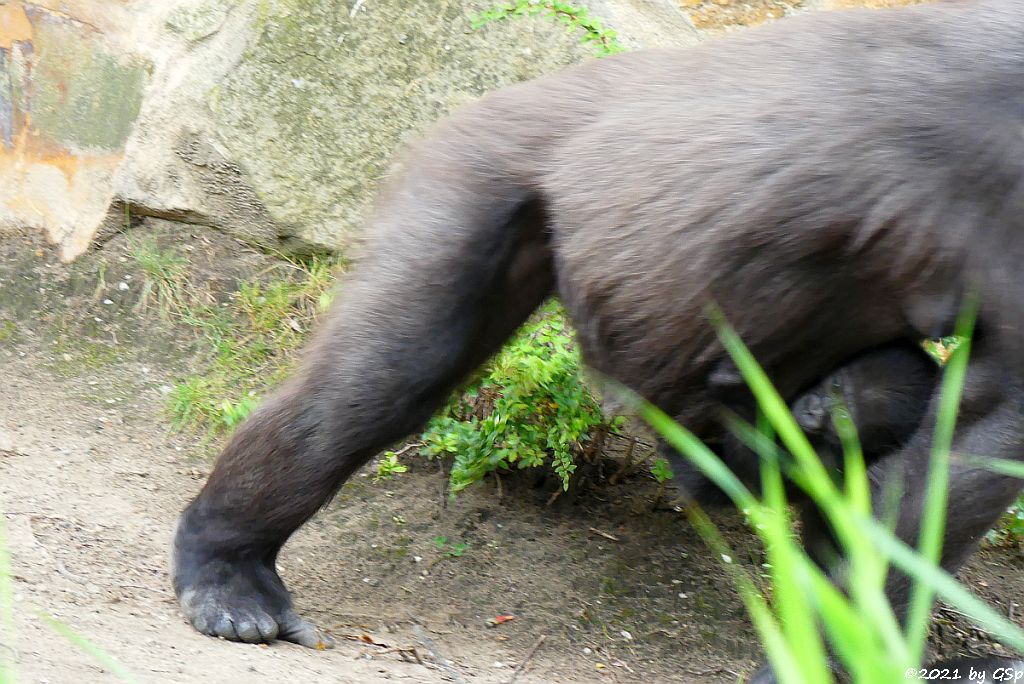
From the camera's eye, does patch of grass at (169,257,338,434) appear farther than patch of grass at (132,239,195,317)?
No

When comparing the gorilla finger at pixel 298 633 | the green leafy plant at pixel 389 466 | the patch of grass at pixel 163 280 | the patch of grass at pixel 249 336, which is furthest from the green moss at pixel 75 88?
the gorilla finger at pixel 298 633

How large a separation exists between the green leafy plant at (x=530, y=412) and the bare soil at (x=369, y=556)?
0.78ft

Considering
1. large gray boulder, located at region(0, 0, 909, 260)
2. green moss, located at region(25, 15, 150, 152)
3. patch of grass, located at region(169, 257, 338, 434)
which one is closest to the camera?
patch of grass, located at region(169, 257, 338, 434)

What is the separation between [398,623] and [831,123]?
163cm

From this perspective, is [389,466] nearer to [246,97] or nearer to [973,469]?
[246,97]

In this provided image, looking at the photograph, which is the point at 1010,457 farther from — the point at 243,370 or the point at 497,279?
the point at 243,370

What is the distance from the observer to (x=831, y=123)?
220cm

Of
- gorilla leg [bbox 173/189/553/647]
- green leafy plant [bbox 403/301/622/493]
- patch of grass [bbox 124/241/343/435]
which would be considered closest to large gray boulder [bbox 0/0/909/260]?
patch of grass [bbox 124/241/343/435]

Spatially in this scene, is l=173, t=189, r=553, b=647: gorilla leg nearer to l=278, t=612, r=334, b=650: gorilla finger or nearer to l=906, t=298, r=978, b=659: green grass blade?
l=278, t=612, r=334, b=650: gorilla finger

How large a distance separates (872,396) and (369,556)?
4.97ft

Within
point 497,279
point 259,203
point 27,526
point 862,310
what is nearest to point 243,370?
point 259,203

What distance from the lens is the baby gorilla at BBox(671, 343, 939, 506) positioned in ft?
8.05

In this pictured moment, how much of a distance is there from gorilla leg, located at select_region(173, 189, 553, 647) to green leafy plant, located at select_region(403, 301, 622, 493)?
0.32 m

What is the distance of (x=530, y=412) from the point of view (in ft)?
10.6
